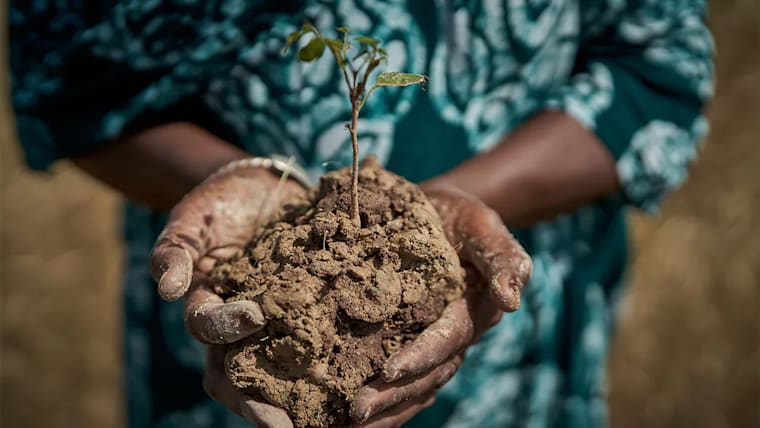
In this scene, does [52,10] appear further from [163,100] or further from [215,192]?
[215,192]

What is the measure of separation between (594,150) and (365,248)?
56cm

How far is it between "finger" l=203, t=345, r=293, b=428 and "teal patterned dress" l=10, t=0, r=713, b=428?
1.24 feet

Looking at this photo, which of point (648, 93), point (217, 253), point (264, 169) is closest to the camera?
point (217, 253)

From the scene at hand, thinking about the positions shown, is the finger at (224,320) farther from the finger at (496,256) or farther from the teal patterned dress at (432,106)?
the teal patterned dress at (432,106)

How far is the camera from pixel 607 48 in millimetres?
1366

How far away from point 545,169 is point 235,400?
64cm

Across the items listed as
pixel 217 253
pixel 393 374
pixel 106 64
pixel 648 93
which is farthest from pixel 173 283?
pixel 648 93

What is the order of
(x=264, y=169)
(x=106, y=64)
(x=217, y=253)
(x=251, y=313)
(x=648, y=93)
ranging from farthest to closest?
(x=648, y=93) → (x=106, y=64) → (x=264, y=169) → (x=217, y=253) → (x=251, y=313)

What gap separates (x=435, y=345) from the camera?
2.79 feet

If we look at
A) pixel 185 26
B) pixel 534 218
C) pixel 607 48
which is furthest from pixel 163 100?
pixel 607 48

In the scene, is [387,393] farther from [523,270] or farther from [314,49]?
[314,49]

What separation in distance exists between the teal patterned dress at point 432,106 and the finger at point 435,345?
38cm

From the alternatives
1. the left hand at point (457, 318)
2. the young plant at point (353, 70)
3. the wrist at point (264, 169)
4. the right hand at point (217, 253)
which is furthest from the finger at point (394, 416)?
the wrist at point (264, 169)

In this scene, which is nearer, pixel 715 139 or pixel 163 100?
pixel 163 100
